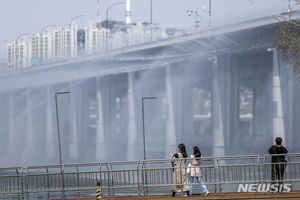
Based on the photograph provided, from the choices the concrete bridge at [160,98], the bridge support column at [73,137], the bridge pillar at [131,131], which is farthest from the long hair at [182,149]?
the bridge support column at [73,137]

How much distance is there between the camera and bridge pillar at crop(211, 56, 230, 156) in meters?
71.8

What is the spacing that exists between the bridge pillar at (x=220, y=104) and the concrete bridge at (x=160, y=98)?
0.12m

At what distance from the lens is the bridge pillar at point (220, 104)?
71.8 m

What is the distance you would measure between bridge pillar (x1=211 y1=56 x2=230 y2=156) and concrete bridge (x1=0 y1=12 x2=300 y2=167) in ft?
0.39

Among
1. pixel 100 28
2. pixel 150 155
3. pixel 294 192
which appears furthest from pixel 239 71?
pixel 294 192

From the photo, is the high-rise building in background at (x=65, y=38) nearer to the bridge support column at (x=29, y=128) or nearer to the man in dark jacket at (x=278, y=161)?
the bridge support column at (x=29, y=128)

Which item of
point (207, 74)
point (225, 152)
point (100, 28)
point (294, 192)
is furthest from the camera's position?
point (100, 28)

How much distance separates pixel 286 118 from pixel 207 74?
22.7 metres

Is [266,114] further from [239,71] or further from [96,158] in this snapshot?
[96,158]

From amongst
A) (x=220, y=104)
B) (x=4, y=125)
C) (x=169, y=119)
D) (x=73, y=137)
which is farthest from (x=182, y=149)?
(x=4, y=125)

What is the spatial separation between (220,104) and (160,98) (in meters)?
33.8

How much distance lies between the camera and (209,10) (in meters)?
75.7

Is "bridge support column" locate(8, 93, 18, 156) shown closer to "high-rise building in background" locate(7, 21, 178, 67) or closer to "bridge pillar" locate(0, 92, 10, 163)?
"bridge pillar" locate(0, 92, 10, 163)

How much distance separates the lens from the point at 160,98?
106 m
